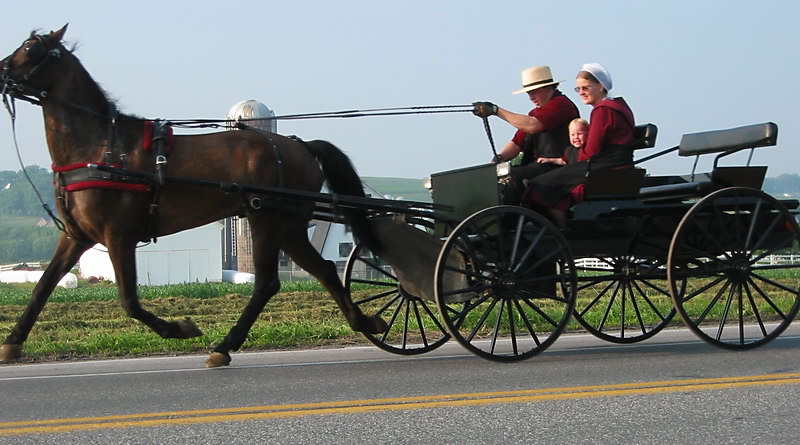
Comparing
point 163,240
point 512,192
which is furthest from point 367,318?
point 163,240

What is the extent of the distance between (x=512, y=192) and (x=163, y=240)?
50.3 metres

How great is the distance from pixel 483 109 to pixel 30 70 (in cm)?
363

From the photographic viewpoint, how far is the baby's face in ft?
27.5

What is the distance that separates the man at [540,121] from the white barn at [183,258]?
48.4 metres

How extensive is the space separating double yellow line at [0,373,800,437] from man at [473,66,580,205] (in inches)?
95.9

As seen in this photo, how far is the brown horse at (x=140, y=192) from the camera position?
25.7ft

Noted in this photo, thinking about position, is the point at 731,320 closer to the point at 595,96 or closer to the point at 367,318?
the point at 595,96

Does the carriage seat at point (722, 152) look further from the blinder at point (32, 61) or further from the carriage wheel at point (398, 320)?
the blinder at point (32, 61)

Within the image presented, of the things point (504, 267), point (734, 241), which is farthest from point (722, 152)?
point (504, 267)

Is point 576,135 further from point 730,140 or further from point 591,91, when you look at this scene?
point 730,140

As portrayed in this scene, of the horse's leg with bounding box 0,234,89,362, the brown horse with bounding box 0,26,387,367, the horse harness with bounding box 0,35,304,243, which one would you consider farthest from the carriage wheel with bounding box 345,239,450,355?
the horse's leg with bounding box 0,234,89,362

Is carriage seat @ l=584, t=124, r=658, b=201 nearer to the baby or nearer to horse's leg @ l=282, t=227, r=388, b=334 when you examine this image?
the baby

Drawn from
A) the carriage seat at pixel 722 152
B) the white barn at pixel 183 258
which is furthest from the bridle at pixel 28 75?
the white barn at pixel 183 258

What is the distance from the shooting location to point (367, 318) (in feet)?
27.7
